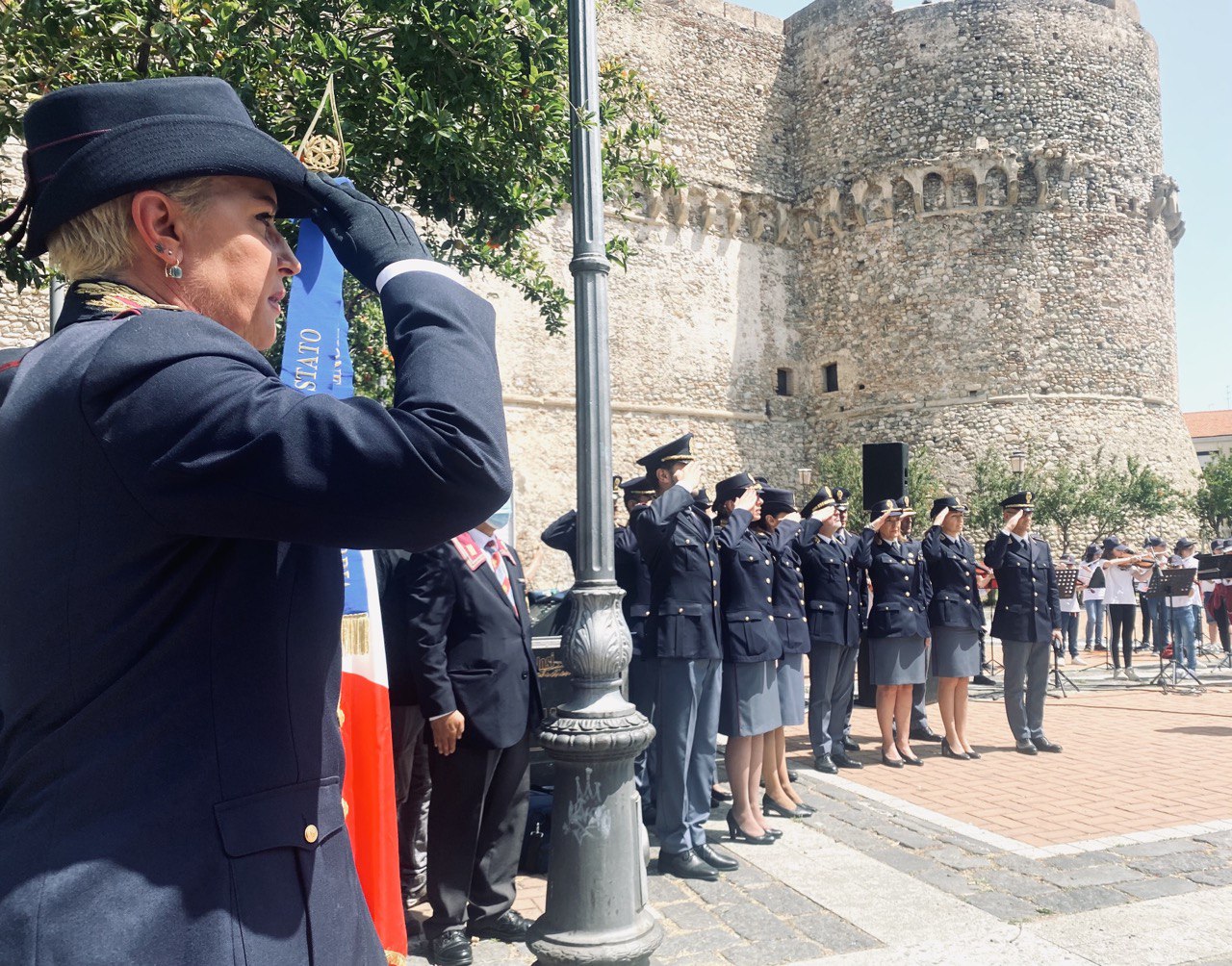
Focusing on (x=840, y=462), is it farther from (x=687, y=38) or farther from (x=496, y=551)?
(x=496, y=551)

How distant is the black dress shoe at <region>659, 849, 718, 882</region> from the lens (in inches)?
180

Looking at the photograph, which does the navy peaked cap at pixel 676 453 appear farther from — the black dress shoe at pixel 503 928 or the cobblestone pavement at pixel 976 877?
the black dress shoe at pixel 503 928

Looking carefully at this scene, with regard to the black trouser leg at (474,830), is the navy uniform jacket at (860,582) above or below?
above

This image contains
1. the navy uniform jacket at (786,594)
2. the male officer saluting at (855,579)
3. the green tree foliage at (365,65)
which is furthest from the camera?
the male officer saluting at (855,579)

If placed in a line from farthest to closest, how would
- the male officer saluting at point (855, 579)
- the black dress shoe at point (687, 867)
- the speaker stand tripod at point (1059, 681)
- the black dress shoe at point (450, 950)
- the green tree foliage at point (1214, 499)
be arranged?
the green tree foliage at point (1214, 499), the speaker stand tripod at point (1059, 681), the male officer saluting at point (855, 579), the black dress shoe at point (687, 867), the black dress shoe at point (450, 950)

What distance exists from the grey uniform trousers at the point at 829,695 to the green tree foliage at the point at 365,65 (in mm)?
3927

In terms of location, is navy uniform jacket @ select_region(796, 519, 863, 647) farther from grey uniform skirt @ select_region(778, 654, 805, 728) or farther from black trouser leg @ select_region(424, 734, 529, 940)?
black trouser leg @ select_region(424, 734, 529, 940)

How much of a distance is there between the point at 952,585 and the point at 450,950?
559cm

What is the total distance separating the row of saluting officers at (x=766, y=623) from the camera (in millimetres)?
5078

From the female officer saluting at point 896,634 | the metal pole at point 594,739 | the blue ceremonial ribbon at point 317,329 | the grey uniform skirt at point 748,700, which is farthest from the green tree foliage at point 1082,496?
the blue ceremonial ribbon at point 317,329

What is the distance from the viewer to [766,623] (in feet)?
18.0

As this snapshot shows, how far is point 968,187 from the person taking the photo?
25.7 meters

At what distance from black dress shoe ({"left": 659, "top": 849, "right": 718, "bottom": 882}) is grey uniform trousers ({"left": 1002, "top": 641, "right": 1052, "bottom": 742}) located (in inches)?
153

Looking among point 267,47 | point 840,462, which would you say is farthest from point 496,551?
point 840,462
